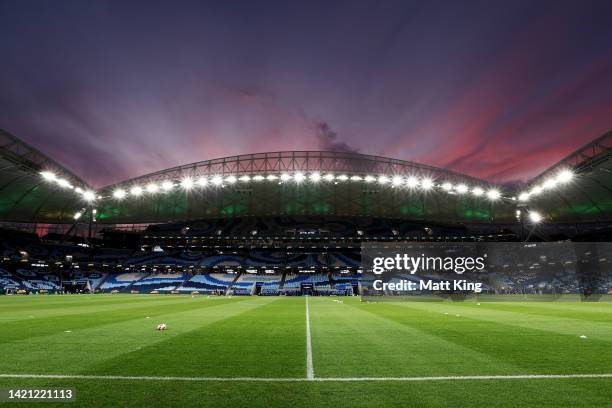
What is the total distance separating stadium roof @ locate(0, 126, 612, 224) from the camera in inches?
1973

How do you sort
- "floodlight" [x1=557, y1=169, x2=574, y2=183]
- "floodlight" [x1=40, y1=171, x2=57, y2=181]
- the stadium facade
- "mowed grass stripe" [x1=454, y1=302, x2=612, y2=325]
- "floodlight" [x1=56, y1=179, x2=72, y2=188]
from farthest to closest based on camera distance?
the stadium facade < "floodlight" [x1=56, y1=179, x2=72, y2=188] < "floodlight" [x1=40, y1=171, x2=57, y2=181] < "floodlight" [x1=557, y1=169, x2=574, y2=183] < "mowed grass stripe" [x1=454, y1=302, x2=612, y2=325]

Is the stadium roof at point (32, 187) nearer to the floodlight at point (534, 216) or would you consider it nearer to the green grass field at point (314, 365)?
the green grass field at point (314, 365)

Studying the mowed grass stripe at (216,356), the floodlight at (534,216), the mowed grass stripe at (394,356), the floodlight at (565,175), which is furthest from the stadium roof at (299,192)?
the mowed grass stripe at (216,356)

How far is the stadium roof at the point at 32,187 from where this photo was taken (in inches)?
1501

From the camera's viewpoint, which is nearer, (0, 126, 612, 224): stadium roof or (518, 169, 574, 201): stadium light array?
(518, 169, 574, 201): stadium light array

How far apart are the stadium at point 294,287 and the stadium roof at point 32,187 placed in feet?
1.00

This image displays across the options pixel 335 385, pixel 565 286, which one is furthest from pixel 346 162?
pixel 335 385

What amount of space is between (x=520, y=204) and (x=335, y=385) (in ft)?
158

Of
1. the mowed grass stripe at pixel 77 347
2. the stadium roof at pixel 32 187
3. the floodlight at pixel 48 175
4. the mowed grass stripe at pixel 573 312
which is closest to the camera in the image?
the mowed grass stripe at pixel 77 347

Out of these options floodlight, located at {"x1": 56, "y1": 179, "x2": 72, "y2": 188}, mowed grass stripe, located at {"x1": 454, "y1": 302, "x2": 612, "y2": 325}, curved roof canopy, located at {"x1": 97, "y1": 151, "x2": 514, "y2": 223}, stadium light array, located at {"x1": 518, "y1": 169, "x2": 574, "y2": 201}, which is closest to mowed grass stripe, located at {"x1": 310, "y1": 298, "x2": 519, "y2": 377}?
mowed grass stripe, located at {"x1": 454, "y1": 302, "x2": 612, "y2": 325}

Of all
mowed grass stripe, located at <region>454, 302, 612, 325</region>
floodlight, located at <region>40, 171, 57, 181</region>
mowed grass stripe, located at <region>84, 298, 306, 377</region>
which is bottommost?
mowed grass stripe, located at <region>454, 302, 612, 325</region>

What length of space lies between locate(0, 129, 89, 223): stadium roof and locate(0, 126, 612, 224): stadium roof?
0.12 metres

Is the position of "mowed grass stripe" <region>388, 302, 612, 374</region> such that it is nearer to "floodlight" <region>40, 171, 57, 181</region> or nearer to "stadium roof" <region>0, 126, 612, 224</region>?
"stadium roof" <region>0, 126, 612, 224</region>

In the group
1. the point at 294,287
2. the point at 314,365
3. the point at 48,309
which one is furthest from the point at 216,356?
the point at 294,287
